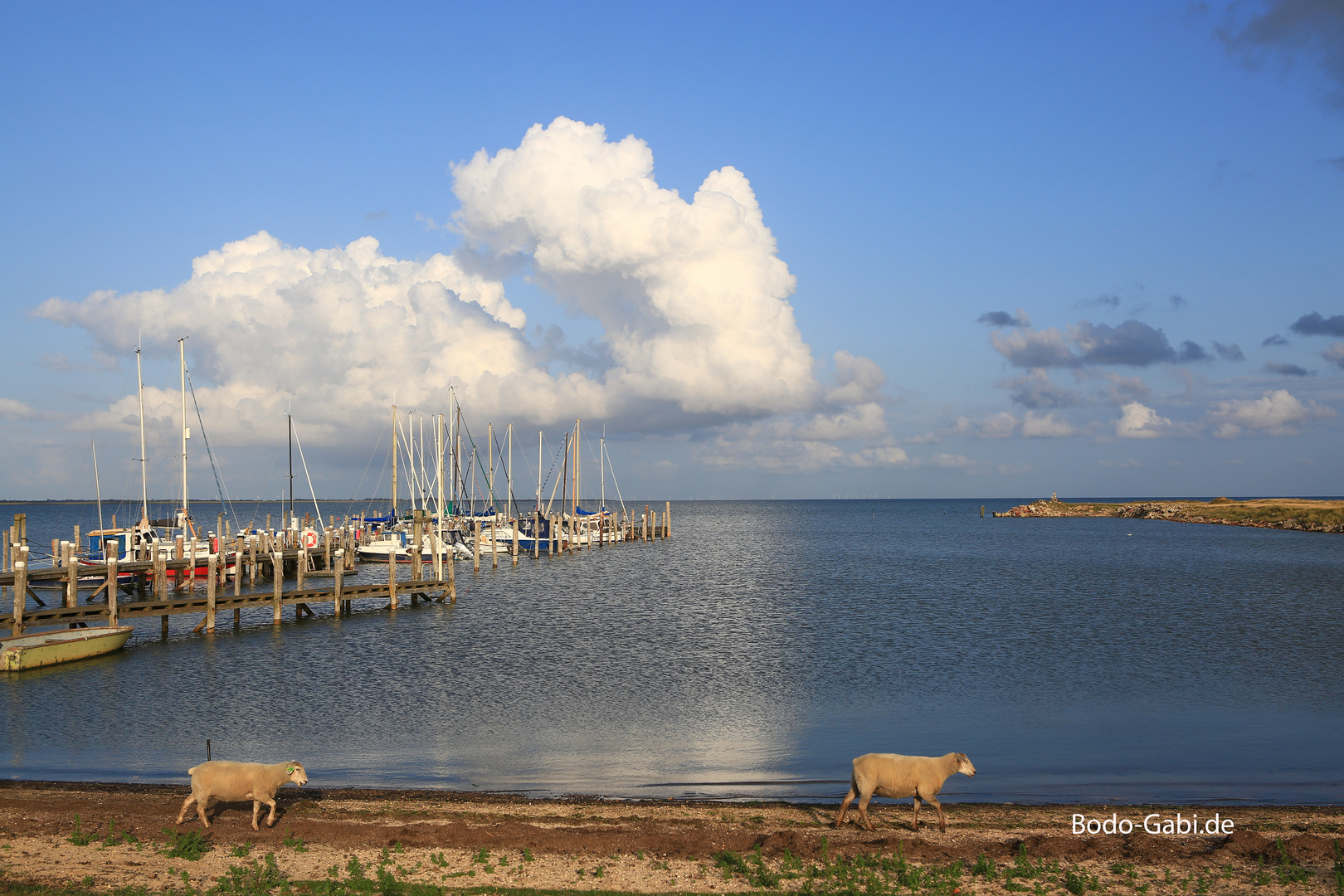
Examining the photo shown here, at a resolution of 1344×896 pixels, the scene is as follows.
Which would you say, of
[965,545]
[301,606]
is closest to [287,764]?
[301,606]

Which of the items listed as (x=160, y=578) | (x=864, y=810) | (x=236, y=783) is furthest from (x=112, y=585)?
(x=864, y=810)

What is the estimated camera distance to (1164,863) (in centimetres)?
1122

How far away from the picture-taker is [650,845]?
38.5ft

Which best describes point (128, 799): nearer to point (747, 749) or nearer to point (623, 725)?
point (623, 725)

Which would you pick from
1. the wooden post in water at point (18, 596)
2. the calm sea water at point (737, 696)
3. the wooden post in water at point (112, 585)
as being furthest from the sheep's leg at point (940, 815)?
the wooden post in water at point (18, 596)

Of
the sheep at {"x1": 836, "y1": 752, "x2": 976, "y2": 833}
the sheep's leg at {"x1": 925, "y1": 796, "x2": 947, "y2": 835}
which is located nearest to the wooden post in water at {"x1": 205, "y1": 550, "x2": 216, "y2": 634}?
the sheep at {"x1": 836, "y1": 752, "x2": 976, "y2": 833}

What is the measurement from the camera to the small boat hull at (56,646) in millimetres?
25625

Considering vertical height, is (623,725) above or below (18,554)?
below

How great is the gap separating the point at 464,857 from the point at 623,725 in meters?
9.79

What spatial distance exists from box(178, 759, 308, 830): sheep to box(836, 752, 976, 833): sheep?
8456 millimetres

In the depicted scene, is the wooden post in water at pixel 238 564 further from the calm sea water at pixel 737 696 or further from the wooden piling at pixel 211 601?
the wooden piling at pixel 211 601

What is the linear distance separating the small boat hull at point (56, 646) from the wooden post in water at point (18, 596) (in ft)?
4.97

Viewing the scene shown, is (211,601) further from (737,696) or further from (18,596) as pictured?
(737,696)

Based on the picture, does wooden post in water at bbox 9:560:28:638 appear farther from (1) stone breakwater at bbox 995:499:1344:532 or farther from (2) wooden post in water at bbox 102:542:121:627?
(1) stone breakwater at bbox 995:499:1344:532
